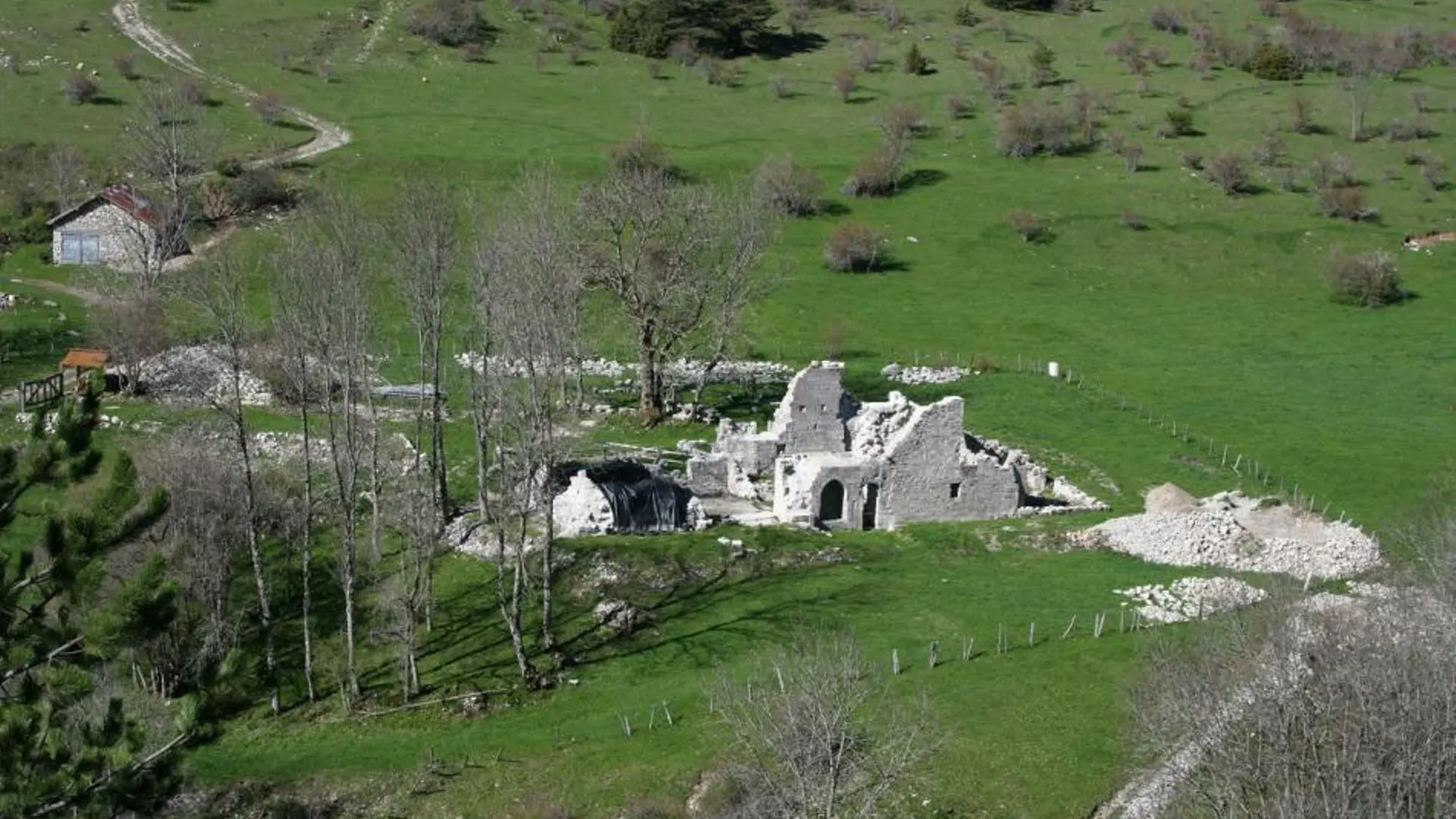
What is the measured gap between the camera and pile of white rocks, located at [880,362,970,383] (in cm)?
7300

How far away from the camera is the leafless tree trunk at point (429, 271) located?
47375mm

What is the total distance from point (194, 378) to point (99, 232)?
23591 mm

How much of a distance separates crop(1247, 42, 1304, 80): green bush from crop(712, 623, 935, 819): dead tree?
345ft

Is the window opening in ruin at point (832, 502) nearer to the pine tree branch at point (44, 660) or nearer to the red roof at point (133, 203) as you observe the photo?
the pine tree branch at point (44, 660)

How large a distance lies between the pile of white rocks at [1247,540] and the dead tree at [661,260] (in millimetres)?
22471

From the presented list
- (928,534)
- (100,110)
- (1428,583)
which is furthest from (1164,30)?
(1428,583)

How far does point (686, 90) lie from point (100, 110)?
1730 inches

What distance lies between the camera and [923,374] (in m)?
73.8

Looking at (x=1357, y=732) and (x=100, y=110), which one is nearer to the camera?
(x=1357, y=732)

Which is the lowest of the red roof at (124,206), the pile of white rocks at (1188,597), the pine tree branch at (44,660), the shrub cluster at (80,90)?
the pile of white rocks at (1188,597)

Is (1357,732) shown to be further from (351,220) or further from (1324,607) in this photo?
(351,220)

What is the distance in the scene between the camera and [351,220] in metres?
52.1

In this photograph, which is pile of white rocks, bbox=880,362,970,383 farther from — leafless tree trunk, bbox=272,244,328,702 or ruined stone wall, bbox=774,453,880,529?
leafless tree trunk, bbox=272,244,328,702

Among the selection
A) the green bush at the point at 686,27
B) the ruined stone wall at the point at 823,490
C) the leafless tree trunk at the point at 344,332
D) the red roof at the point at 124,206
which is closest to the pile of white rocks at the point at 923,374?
the ruined stone wall at the point at 823,490
